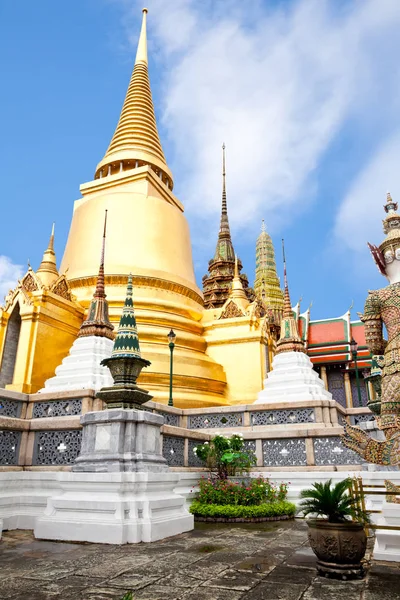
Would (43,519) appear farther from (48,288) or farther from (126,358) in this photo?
(48,288)

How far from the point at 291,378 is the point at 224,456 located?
12.3ft

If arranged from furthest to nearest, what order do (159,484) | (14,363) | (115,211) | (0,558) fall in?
(115,211), (14,363), (159,484), (0,558)

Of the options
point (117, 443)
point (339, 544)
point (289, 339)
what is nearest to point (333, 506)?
point (339, 544)

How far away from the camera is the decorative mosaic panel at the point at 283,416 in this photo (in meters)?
10.3

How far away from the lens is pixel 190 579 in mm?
3709

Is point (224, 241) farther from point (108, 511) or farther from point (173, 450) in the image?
point (108, 511)

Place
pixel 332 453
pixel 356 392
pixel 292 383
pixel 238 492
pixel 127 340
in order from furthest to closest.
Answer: pixel 356 392, pixel 292 383, pixel 332 453, pixel 238 492, pixel 127 340

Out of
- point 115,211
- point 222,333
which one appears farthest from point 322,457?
point 115,211

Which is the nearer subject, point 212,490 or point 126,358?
point 126,358

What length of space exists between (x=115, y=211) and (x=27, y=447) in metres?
12.1

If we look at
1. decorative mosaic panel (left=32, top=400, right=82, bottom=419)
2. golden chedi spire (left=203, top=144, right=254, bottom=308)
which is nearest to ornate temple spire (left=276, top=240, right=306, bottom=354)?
decorative mosaic panel (left=32, top=400, right=82, bottom=419)

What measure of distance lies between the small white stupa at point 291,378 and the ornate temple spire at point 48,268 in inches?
287

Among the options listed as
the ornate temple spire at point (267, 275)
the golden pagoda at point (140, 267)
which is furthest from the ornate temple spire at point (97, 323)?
the ornate temple spire at point (267, 275)

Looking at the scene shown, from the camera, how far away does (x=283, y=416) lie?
10461 mm
